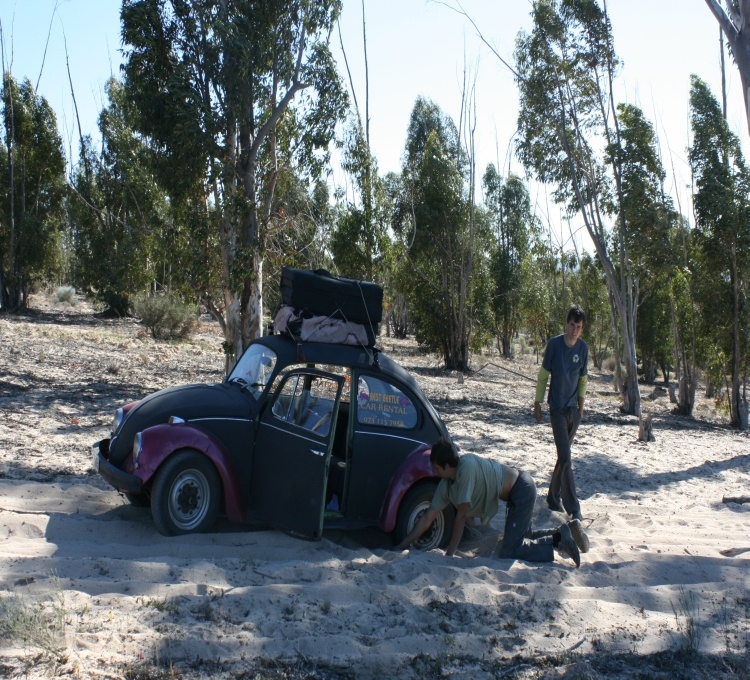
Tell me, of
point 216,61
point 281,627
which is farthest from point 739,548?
point 216,61

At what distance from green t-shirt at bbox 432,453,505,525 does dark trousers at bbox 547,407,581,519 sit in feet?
5.49

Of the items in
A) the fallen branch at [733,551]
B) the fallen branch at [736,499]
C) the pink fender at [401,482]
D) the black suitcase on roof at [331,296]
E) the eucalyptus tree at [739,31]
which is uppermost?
the eucalyptus tree at [739,31]

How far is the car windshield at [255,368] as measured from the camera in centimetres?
658

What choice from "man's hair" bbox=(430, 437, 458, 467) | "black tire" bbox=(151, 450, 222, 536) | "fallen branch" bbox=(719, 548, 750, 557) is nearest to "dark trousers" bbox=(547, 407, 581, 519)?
"fallen branch" bbox=(719, 548, 750, 557)

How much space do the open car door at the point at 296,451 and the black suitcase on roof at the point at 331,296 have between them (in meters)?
0.61

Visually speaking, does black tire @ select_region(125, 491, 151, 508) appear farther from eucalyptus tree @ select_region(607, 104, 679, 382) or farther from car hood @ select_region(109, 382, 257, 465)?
eucalyptus tree @ select_region(607, 104, 679, 382)

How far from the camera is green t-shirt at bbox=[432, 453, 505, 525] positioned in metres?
6.02

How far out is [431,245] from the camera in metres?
27.8

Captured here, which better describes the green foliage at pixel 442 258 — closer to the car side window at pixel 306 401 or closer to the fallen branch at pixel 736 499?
the fallen branch at pixel 736 499

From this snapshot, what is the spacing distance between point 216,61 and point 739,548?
11.4 meters

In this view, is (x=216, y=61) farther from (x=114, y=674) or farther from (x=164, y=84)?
(x=114, y=674)

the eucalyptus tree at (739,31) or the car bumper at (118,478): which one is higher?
the eucalyptus tree at (739,31)

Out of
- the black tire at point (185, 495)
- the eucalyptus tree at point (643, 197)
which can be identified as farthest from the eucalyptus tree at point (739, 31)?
the eucalyptus tree at point (643, 197)

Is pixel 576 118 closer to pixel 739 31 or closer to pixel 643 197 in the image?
pixel 643 197
